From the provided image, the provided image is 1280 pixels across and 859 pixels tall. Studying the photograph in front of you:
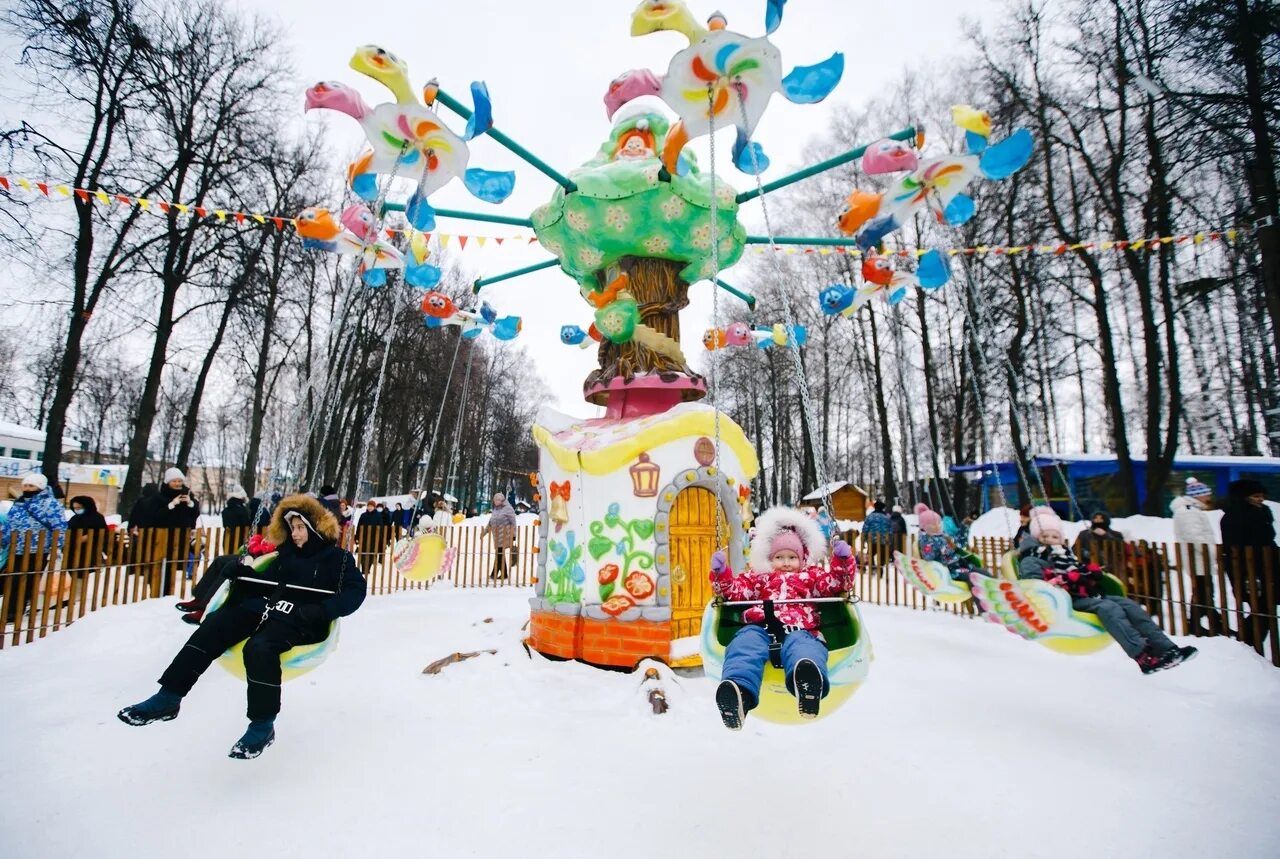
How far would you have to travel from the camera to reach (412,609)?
928cm

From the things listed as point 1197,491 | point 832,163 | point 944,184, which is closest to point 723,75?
point 832,163

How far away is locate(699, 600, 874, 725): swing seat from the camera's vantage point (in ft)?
10.3

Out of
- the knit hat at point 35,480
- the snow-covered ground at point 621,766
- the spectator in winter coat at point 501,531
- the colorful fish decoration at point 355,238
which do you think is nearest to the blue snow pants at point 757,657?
the snow-covered ground at point 621,766

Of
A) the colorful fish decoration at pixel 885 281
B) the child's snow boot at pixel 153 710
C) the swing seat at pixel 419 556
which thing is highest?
the colorful fish decoration at pixel 885 281

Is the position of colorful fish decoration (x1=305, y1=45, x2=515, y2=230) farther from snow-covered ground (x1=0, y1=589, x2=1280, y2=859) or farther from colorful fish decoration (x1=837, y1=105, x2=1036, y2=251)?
snow-covered ground (x1=0, y1=589, x2=1280, y2=859)

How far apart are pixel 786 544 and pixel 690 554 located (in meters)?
2.56

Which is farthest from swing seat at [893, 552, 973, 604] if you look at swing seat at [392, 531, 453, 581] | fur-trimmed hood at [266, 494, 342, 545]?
fur-trimmed hood at [266, 494, 342, 545]

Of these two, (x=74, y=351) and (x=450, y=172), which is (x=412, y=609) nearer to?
(x=450, y=172)

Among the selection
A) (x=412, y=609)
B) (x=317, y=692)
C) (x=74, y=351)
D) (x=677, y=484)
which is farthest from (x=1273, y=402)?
(x=74, y=351)

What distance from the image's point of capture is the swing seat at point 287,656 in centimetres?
364

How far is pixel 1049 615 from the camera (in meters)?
4.43

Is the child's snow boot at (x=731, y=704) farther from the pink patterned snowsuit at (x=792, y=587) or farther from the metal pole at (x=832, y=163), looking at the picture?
the metal pole at (x=832, y=163)

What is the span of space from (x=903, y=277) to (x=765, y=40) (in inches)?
127

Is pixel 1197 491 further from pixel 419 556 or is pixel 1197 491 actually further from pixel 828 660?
pixel 419 556
